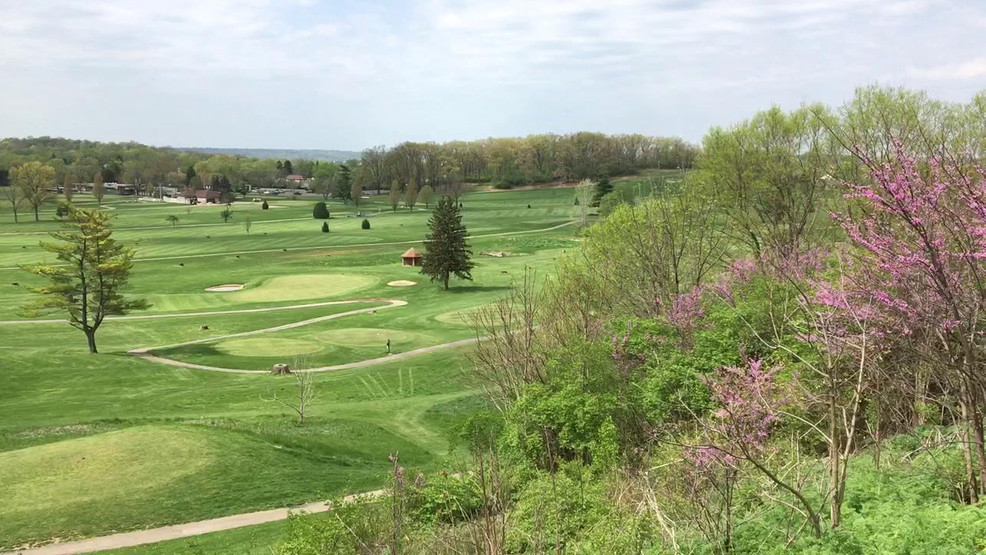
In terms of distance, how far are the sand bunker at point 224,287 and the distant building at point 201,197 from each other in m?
103

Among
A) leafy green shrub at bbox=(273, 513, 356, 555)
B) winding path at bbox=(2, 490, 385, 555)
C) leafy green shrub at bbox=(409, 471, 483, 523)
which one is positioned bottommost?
winding path at bbox=(2, 490, 385, 555)

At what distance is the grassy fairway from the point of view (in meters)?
19.2

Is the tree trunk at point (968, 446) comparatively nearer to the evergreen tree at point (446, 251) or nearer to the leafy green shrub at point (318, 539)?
the leafy green shrub at point (318, 539)

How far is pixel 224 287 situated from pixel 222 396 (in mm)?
34266

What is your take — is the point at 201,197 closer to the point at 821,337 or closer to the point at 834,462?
the point at 821,337

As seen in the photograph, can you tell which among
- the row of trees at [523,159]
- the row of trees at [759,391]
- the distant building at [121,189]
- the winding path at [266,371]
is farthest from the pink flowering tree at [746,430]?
the distant building at [121,189]

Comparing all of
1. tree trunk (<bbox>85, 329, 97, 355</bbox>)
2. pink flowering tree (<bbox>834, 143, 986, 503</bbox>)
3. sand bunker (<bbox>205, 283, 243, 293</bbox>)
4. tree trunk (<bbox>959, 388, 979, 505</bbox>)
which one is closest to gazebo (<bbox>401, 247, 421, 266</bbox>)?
sand bunker (<bbox>205, 283, 243, 293</bbox>)

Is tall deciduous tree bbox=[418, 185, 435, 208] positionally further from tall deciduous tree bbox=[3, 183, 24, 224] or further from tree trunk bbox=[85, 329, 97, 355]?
tree trunk bbox=[85, 329, 97, 355]

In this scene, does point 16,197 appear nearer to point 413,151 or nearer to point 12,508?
point 413,151

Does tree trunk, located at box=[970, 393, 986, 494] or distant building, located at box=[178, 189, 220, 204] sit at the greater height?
distant building, located at box=[178, 189, 220, 204]

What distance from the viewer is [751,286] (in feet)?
72.3

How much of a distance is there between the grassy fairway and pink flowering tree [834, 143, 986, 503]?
14.6 meters

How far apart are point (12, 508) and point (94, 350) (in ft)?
88.6

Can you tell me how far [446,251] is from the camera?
205 ft
